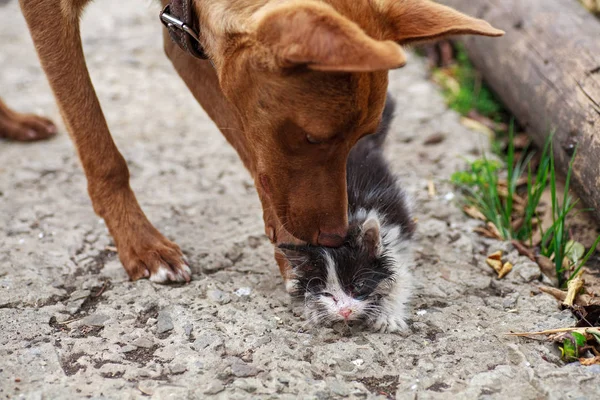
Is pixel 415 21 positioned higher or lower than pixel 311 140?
higher

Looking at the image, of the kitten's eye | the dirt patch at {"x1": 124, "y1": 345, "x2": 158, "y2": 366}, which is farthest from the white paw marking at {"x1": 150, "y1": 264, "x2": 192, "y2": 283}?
the kitten's eye

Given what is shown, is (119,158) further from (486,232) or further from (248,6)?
(486,232)

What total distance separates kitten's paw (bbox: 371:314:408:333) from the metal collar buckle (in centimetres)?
143

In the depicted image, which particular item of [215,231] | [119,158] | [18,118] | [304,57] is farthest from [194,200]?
[304,57]

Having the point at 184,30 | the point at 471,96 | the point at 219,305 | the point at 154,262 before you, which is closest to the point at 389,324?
the point at 219,305

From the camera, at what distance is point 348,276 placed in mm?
3312

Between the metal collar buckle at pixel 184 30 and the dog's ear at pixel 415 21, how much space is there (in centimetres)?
83

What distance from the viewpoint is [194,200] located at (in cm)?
457

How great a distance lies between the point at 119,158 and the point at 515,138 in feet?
9.25

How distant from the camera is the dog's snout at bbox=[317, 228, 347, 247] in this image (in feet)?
10.5

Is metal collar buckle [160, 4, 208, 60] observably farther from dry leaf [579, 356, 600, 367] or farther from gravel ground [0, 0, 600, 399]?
dry leaf [579, 356, 600, 367]

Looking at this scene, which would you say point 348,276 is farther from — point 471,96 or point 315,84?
point 471,96

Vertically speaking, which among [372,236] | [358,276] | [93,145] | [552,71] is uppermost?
[552,71]

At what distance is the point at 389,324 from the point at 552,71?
213 centimetres
